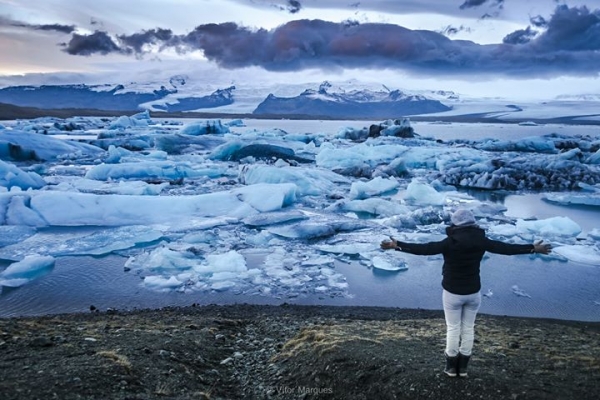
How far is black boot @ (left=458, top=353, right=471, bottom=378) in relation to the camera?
3.81 meters

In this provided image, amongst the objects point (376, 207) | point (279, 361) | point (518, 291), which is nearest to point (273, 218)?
point (376, 207)

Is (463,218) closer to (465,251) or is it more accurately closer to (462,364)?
(465,251)

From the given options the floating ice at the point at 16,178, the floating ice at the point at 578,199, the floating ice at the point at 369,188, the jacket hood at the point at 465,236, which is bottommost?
the floating ice at the point at 578,199

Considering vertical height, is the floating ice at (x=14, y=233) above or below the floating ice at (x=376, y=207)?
above

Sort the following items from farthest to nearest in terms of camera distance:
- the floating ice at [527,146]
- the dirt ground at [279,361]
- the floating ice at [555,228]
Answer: the floating ice at [527,146], the floating ice at [555,228], the dirt ground at [279,361]

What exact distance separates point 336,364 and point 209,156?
80.2 feet

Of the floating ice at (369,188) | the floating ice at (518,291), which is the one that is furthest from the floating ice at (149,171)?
the floating ice at (518,291)

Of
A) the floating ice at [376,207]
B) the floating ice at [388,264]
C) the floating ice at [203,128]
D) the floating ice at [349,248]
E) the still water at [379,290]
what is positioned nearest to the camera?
the still water at [379,290]

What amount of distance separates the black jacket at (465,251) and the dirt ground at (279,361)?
829mm

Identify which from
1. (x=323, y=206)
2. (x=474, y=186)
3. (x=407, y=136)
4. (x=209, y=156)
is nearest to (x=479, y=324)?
(x=323, y=206)

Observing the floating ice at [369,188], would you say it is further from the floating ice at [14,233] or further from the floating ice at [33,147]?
the floating ice at [33,147]

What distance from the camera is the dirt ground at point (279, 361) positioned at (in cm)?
371

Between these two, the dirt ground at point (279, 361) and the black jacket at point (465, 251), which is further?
the dirt ground at point (279, 361)

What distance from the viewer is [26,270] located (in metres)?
8.74
